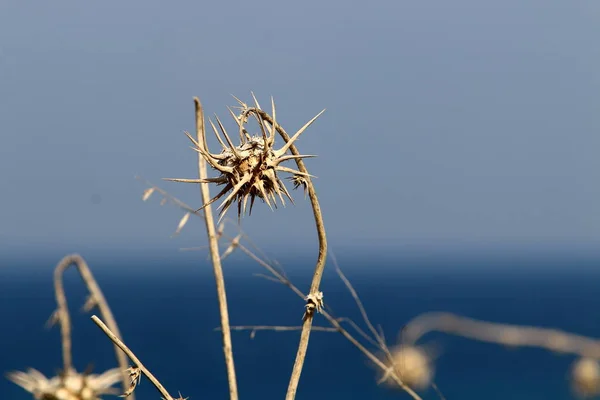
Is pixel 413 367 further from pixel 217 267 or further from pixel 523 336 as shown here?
pixel 523 336

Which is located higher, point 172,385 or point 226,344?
point 172,385

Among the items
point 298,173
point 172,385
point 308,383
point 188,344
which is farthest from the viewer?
point 188,344

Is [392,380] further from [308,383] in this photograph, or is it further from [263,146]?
[308,383]

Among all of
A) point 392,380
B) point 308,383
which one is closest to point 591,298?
point 308,383

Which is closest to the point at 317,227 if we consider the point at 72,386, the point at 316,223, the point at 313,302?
the point at 316,223

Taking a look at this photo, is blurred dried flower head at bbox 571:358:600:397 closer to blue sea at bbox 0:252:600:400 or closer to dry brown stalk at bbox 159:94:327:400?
dry brown stalk at bbox 159:94:327:400

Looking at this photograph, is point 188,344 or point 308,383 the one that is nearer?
point 308,383
